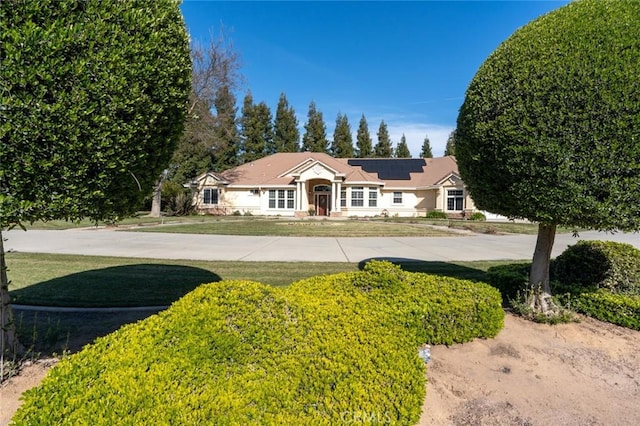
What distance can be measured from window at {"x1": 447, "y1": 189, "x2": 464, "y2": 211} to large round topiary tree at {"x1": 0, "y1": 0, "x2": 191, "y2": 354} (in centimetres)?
3147

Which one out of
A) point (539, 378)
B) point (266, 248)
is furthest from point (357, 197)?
point (539, 378)

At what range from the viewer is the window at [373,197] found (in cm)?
3215

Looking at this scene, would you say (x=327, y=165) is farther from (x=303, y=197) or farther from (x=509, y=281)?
(x=509, y=281)

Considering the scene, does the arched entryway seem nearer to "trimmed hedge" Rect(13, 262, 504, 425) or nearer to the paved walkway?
the paved walkway

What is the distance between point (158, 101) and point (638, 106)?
4.72 meters

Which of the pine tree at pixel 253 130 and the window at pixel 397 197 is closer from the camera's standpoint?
the window at pixel 397 197

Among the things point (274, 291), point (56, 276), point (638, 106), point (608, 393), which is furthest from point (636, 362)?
point (56, 276)

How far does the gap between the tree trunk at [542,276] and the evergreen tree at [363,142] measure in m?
49.6

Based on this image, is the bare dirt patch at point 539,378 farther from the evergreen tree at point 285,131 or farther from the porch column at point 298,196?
the evergreen tree at point 285,131

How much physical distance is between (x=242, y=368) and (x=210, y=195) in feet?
111

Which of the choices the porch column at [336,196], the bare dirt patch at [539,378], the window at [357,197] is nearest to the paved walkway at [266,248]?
the bare dirt patch at [539,378]

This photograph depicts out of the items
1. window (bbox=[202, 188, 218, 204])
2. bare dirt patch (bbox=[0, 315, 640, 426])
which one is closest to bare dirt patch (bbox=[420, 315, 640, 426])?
bare dirt patch (bbox=[0, 315, 640, 426])

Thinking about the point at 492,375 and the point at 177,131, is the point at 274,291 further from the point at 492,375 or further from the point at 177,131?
the point at 492,375

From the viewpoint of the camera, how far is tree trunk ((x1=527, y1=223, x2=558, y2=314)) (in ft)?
15.8
